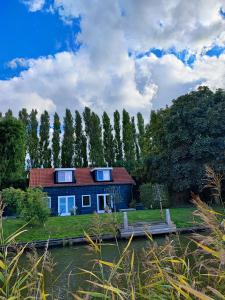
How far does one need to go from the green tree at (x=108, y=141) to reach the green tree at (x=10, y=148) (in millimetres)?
20480

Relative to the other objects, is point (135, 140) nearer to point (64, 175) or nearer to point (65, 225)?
point (64, 175)

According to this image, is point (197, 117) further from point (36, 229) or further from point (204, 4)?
point (204, 4)

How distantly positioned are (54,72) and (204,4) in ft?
39.9

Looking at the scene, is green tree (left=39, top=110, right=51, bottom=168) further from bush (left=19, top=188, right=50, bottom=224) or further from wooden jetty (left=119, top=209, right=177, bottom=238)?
wooden jetty (left=119, top=209, right=177, bottom=238)

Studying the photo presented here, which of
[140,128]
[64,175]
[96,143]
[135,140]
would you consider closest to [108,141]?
[96,143]

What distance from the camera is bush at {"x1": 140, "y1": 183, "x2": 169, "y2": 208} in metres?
30.9

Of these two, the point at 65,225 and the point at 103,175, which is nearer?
the point at 65,225

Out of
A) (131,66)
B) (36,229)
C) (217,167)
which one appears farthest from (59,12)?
(217,167)

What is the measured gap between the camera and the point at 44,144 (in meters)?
51.6

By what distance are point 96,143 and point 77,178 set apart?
670 inches

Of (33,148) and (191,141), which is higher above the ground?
(33,148)

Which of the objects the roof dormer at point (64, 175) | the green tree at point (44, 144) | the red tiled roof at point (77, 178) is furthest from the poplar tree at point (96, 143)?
the roof dormer at point (64, 175)

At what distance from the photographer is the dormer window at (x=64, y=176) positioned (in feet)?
113

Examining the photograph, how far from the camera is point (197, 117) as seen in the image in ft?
101
